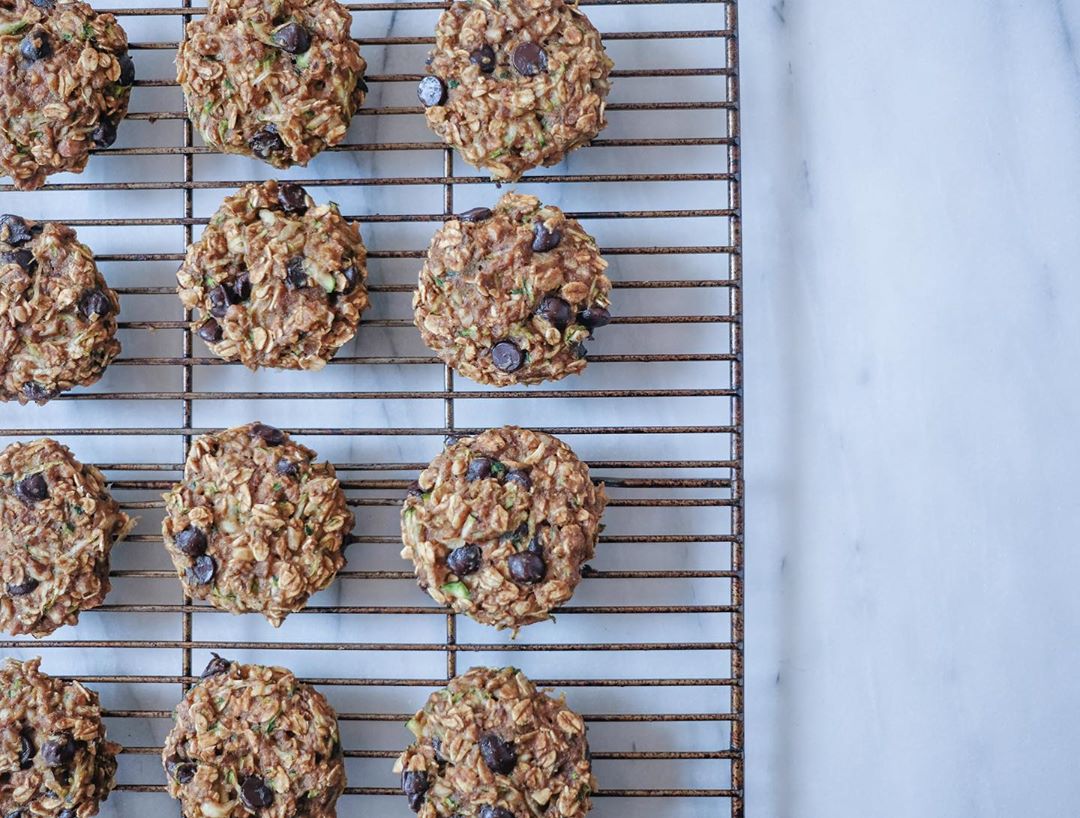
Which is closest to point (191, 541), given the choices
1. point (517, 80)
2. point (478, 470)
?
point (478, 470)

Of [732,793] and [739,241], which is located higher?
[739,241]

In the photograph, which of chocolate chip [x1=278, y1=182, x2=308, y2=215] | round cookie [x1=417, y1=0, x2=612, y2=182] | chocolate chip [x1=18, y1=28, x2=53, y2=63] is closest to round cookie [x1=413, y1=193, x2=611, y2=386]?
round cookie [x1=417, y1=0, x2=612, y2=182]

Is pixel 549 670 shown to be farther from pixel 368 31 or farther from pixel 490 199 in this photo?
pixel 368 31

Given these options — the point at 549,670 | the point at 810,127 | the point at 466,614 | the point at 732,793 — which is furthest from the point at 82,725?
the point at 810,127

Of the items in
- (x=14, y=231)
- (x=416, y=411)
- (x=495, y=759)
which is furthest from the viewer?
(x=416, y=411)

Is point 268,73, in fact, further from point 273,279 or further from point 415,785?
point 415,785

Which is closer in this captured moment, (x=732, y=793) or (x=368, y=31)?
(x=732, y=793)

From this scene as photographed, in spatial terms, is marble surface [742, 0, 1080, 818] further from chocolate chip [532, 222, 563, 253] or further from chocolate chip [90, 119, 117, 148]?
chocolate chip [90, 119, 117, 148]

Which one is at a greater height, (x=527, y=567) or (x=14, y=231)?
(x=14, y=231)
